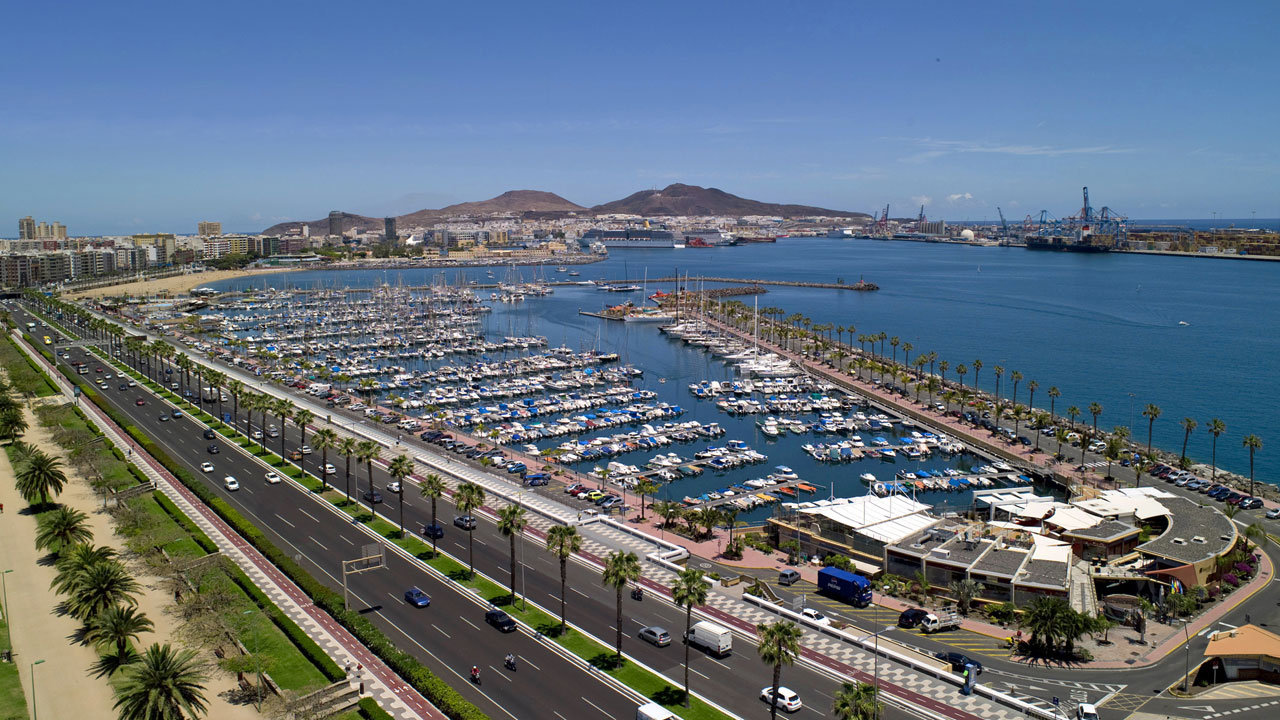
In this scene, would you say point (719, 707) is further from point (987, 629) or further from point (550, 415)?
point (550, 415)

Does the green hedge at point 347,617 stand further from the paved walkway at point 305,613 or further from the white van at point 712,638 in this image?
the white van at point 712,638

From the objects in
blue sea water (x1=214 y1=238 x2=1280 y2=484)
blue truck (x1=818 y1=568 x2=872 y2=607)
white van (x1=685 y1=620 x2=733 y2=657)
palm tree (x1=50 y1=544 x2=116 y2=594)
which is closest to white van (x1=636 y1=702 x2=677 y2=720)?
white van (x1=685 y1=620 x2=733 y2=657)

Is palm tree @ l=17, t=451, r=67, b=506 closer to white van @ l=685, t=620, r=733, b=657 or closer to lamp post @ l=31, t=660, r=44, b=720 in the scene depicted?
lamp post @ l=31, t=660, r=44, b=720

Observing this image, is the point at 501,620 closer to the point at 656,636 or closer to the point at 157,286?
the point at 656,636

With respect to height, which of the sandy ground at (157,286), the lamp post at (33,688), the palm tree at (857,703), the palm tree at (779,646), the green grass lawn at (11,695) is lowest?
the green grass lawn at (11,695)

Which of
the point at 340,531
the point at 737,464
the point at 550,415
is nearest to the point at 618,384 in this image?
the point at 550,415

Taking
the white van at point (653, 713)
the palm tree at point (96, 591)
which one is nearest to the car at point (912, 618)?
the white van at point (653, 713)

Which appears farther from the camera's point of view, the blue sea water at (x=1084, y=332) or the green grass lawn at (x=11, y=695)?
the blue sea water at (x=1084, y=332)
